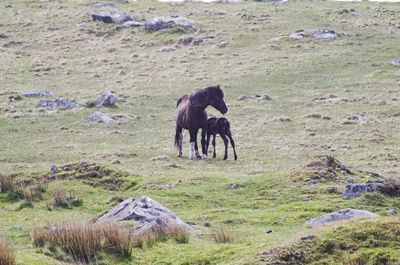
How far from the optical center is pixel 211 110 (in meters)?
48.2

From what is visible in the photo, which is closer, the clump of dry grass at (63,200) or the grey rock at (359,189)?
the grey rock at (359,189)

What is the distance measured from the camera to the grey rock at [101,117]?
43406 mm

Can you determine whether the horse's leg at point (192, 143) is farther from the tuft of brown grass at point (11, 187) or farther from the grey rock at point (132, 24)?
the grey rock at point (132, 24)

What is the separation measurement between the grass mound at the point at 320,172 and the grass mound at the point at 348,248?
10.4 m

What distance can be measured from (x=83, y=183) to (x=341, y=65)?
37680 mm

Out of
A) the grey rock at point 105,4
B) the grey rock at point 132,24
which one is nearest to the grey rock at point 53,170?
the grey rock at point 132,24

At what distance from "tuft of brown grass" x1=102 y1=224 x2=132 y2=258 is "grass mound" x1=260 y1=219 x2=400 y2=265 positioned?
2.64 meters

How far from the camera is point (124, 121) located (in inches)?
1719

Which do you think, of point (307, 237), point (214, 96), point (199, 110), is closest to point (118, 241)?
point (307, 237)

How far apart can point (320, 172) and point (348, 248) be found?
452 inches

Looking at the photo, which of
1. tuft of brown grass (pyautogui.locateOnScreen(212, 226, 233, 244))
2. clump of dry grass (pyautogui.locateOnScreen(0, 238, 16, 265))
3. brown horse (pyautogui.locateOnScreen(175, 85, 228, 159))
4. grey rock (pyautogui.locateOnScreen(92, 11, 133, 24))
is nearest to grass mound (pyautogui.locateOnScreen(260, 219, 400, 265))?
tuft of brown grass (pyautogui.locateOnScreen(212, 226, 233, 244))

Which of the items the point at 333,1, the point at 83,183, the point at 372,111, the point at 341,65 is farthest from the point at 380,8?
the point at 83,183

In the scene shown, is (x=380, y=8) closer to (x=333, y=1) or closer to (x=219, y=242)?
(x=333, y=1)

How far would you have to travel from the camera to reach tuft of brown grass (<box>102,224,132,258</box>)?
14523 millimetres
